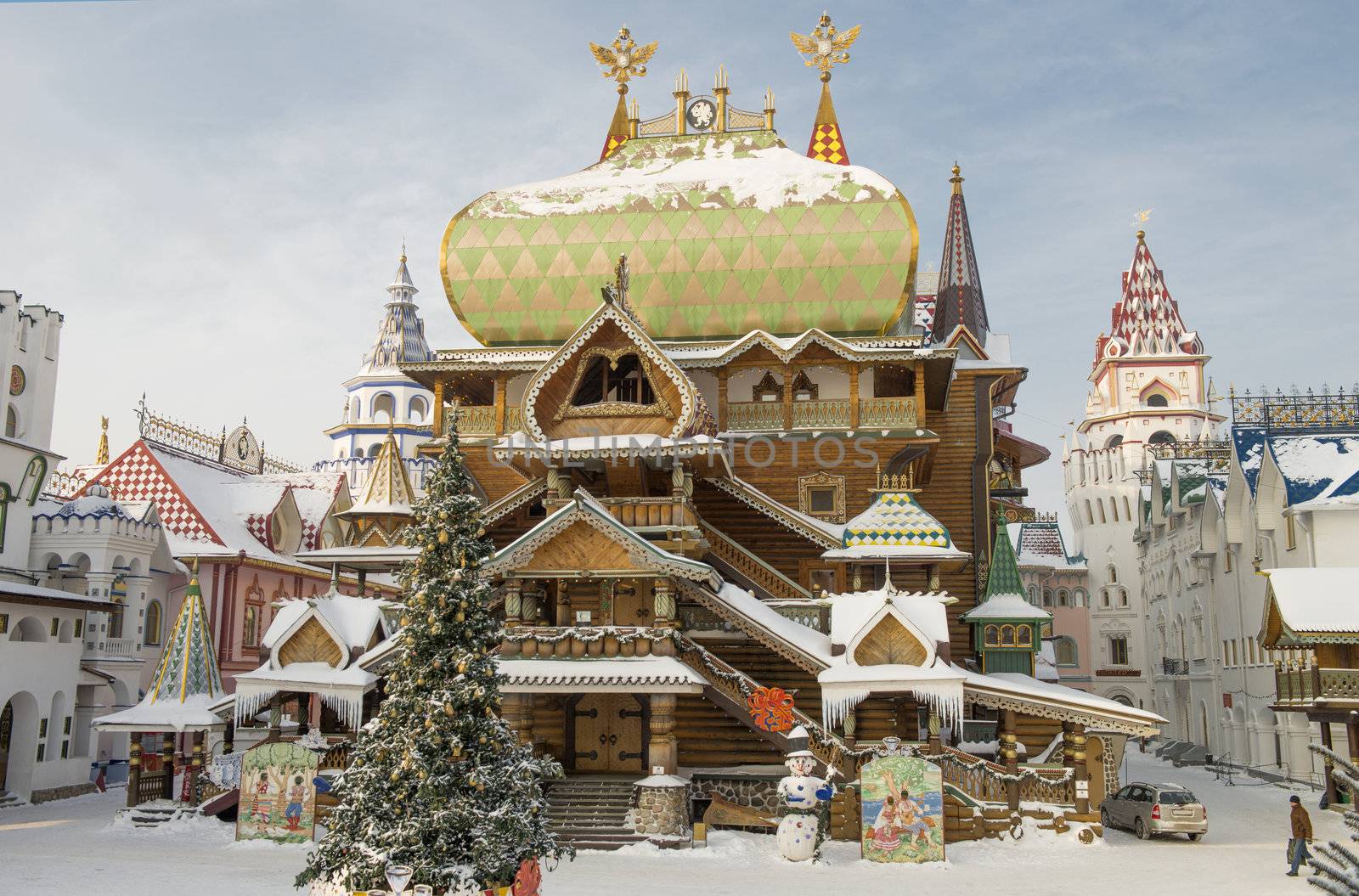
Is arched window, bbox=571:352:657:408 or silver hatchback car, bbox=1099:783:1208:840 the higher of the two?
arched window, bbox=571:352:657:408

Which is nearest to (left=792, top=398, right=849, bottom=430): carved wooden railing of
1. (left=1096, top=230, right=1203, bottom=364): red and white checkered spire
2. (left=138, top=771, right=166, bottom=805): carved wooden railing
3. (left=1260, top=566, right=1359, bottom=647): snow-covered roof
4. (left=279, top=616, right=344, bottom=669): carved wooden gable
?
(left=1260, top=566, right=1359, bottom=647): snow-covered roof

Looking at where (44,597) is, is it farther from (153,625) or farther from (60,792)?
(153,625)

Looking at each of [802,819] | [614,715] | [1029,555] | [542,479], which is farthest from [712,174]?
[1029,555]

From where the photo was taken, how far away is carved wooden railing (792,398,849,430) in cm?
2856

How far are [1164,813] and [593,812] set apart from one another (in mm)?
10629

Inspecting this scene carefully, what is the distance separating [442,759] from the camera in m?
13.2

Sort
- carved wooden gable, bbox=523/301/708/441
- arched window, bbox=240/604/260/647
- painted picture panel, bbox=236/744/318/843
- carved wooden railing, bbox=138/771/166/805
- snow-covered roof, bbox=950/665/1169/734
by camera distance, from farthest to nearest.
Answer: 1. arched window, bbox=240/604/260/647
2. carved wooden gable, bbox=523/301/708/441
3. carved wooden railing, bbox=138/771/166/805
4. snow-covered roof, bbox=950/665/1169/734
5. painted picture panel, bbox=236/744/318/843

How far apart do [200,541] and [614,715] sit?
18.9 metres

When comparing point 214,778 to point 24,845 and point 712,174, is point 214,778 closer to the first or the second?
point 24,845

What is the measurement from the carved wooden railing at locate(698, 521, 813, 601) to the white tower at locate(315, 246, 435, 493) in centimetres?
3515

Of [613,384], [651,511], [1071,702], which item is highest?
[613,384]

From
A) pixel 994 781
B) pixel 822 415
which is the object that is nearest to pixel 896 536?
pixel 822 415

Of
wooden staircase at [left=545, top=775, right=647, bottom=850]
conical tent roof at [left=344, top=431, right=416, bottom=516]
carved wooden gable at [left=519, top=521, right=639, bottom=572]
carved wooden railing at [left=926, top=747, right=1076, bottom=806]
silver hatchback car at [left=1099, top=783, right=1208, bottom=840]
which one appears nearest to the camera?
wooden staircase at [left=545, top=775, right=647, bottom=850]

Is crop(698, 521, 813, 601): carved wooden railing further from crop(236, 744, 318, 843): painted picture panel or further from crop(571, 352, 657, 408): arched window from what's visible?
crop(236, 744, 318, 843): painted picture panel
